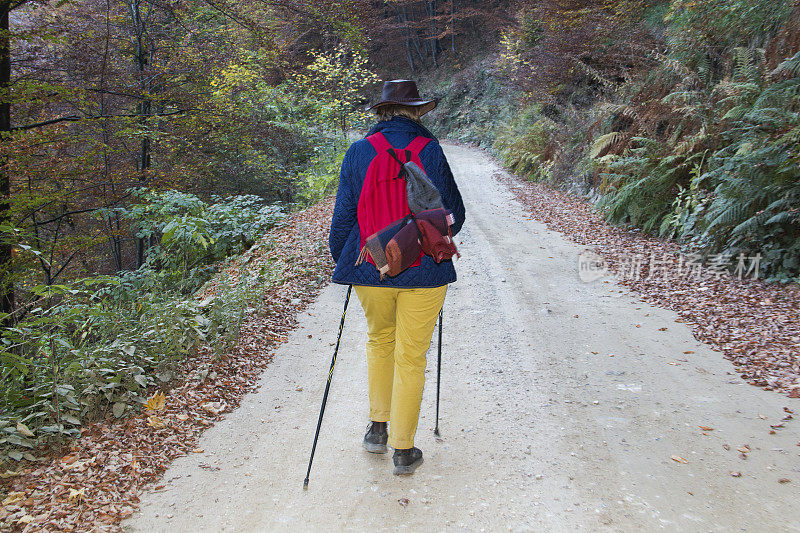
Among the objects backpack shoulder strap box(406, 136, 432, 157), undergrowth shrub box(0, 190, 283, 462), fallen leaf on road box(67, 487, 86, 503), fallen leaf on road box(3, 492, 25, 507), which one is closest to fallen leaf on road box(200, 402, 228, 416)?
undergrowth shrub box(0, 190, 283, 462)

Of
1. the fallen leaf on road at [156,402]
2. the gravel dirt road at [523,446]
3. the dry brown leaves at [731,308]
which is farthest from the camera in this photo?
the dry brown leaves at [731,308]

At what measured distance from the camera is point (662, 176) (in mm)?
8539

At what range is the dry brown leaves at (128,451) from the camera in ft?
9.21

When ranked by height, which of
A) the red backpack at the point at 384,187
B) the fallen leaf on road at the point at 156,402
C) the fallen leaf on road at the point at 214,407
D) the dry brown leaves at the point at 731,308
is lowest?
the fallen leaf on road at the point at 214,407

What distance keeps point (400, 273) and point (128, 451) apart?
2262 millimetres

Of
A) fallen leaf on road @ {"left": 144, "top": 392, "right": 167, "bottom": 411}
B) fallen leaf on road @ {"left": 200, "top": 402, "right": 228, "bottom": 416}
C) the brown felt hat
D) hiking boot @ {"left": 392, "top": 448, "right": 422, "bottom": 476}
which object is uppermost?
the brown felt hat

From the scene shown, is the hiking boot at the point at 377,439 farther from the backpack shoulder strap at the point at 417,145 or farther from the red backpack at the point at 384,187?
the backpack shoulder strap at the point at 417,145

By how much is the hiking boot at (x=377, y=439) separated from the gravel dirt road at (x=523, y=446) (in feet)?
0.21

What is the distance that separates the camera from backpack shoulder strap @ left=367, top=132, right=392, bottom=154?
290 centimetres

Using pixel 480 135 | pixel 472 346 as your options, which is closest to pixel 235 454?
pixel 472 346

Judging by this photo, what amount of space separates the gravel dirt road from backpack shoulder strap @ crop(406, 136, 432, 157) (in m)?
1.99

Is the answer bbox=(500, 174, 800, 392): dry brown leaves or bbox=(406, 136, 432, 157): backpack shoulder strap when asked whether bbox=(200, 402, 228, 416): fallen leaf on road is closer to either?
bbox=(406, 136, 432, 157): backpack shoulder strap

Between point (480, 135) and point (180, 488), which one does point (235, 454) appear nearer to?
point (180, 488)

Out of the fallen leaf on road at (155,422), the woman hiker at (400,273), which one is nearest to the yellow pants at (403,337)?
the woman hiker at (400,273)
